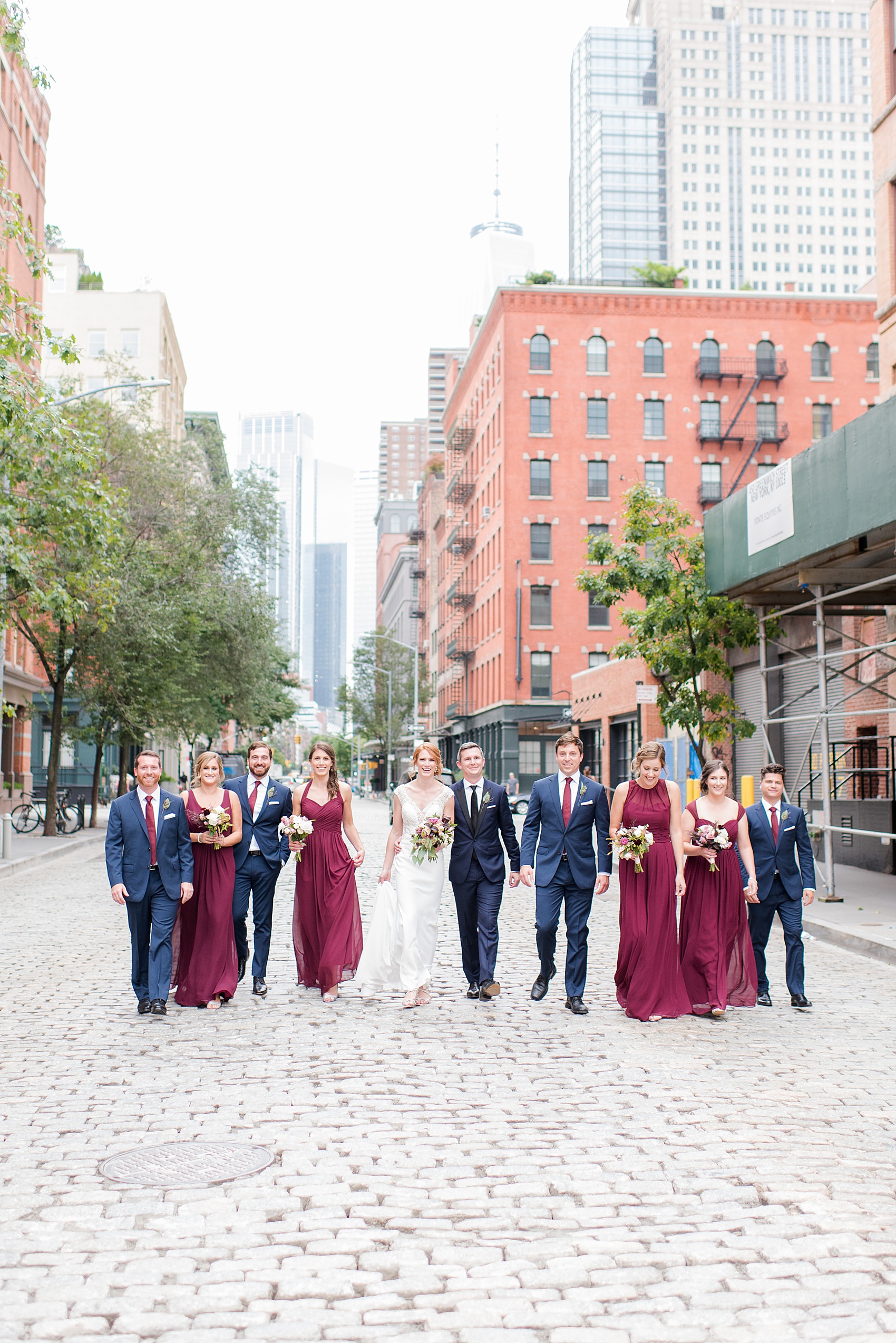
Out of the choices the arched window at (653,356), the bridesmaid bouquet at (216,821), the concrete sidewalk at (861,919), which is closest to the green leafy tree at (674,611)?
the concrete sidewalk at (861,919)

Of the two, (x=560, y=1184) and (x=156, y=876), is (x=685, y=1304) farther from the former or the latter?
(x=156, y=876)

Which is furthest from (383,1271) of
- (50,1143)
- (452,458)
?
(452,458)

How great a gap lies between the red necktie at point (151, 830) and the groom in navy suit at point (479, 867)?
2115mm

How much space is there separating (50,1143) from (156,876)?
10.3 ft

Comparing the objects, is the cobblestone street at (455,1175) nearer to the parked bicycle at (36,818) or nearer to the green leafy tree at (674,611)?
the green leafy tree at (674,611)

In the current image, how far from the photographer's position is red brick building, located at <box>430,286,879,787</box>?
5619 cm

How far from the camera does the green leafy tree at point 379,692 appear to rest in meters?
88.0

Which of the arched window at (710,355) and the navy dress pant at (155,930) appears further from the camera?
the arched window at (710,355)

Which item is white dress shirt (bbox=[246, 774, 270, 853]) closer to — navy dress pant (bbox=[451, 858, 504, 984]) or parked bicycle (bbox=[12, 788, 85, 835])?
navy dress pant (bbox=[451, 858, 504, 984])

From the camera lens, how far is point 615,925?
1530 cm

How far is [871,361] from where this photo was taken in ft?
190

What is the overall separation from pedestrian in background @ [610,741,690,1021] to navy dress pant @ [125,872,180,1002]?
304cm

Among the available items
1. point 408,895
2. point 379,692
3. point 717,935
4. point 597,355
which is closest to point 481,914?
point 408,895

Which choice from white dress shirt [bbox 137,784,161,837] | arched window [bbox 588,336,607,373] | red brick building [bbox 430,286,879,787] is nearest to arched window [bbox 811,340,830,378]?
red brick building [bbox 430,286,879,787]
